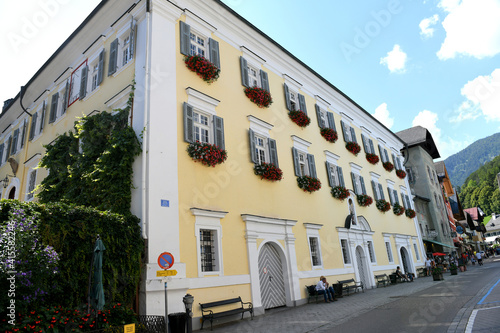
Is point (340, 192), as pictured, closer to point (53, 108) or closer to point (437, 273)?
point (437, 273)

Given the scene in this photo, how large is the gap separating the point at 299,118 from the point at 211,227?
8980 millimetres

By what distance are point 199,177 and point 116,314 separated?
5.02 m

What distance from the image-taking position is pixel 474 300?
11.7 m

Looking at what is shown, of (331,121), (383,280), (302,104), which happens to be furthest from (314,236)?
(331,121)

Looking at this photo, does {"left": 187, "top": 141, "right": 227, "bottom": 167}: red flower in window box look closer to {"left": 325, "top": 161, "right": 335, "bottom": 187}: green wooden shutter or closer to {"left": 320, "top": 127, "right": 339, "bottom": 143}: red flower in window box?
{"left": 325, "top": 161, "right": 335, "bottom": 187}: green wooden shutter

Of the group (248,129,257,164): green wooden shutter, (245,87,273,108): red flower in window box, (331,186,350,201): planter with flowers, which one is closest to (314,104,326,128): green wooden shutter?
(331,186,350,201): planter with flowers

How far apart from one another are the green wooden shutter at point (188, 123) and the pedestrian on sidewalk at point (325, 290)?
8.58 meters

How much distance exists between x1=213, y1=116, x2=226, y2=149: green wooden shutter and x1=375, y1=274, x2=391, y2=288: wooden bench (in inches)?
577

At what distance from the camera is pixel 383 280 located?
2162 cm

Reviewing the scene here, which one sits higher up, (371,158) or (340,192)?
(371,158)

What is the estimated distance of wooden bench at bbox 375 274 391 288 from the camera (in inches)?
851

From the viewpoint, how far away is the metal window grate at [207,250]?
37.9 ft

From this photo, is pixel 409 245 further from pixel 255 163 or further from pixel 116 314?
pixel 116 314

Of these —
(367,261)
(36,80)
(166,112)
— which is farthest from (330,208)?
(36,80)
